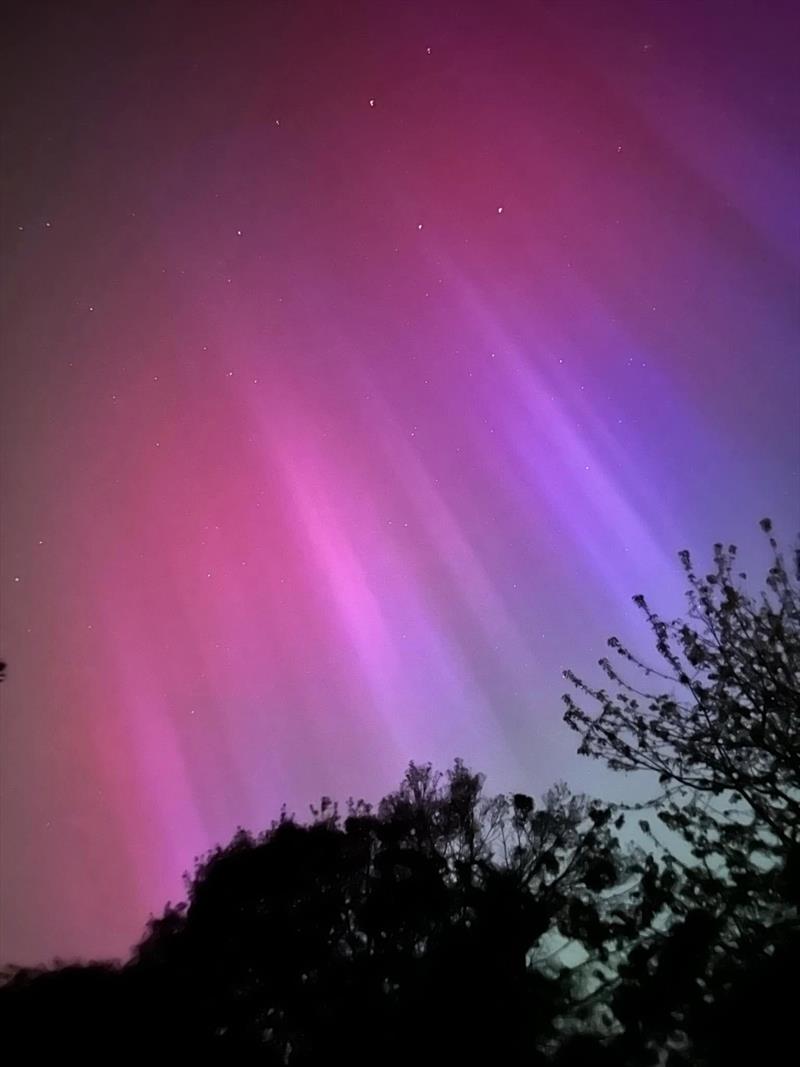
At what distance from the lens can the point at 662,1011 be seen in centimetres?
1327

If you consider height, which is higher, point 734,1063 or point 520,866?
point 520,866

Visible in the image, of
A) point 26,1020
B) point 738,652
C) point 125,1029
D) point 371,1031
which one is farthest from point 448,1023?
point 738,652

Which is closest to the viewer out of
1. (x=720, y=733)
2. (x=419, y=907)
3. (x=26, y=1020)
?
(x=26, y=1020)

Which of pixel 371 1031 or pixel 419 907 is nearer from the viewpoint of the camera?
pixel 371 1031

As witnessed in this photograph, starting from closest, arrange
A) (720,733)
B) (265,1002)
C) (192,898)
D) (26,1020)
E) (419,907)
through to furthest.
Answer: (26,1020), (720,733), (265,1002), (419,907), (192,898)

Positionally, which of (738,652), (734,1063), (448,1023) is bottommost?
(734,1063)

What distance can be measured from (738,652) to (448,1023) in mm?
9927

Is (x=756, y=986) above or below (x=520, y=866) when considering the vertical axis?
Result: below

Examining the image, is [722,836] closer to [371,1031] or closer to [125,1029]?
[371,1031]

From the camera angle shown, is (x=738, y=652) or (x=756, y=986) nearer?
(x=756, y=986)

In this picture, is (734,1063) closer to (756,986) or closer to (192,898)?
(756,986)

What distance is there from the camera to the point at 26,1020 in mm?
12547

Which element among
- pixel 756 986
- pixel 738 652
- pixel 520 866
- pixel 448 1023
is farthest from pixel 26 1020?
pixel 738 652

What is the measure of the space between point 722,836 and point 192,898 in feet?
43.9
